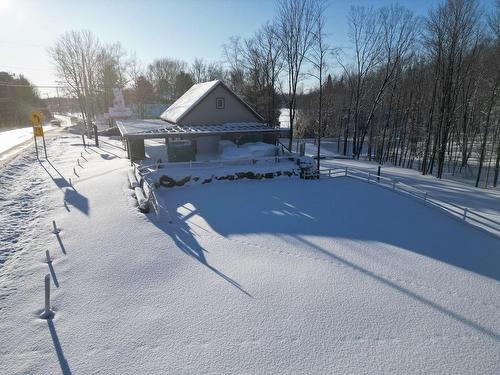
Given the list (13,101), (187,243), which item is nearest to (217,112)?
(187,243)

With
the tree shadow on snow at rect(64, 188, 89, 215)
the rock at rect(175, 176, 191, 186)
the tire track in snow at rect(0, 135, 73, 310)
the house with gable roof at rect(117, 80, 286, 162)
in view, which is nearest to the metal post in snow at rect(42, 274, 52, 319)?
the tire track in snow at rect(0, 135, 73, 310)

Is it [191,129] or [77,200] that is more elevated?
[191,129]

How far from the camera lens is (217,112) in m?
25.4

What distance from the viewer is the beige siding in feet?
80.8

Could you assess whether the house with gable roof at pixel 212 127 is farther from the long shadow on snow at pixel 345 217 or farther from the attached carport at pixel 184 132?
the long shadow on snow at pixel 345 217

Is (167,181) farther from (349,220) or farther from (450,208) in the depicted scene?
(450,208)

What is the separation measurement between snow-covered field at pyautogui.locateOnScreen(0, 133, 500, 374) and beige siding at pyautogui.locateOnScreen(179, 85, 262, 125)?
12662 millimetres

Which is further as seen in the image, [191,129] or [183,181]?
[191,129]

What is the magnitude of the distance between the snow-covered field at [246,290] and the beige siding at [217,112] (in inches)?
499

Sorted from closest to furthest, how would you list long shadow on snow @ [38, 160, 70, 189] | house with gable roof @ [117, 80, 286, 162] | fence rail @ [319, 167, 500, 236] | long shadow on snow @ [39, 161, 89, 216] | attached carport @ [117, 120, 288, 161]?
fence rail @ [319, 167, 500, 236] → long shadow on snow @ [39, 161, 89, 216] → long shadow on snow @ [38, 160, 70, 189] → attached carport @ [117, 120, 288, 161] → house with gable roof @ [117, 80, 286, 162]

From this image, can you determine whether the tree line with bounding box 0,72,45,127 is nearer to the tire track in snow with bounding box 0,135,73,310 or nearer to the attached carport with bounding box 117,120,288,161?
the tire track in snow with bounding box 0,135,73,310

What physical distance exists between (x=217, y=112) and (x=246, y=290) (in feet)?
67.0

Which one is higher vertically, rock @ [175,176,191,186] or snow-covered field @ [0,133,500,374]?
rock @ [175,176,191,186]

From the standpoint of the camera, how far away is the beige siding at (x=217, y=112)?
969 inches
